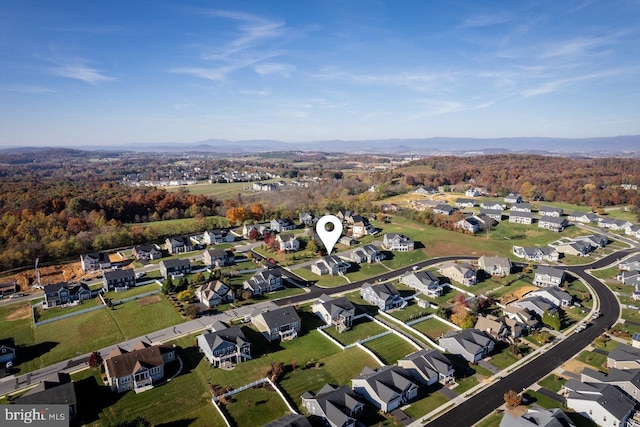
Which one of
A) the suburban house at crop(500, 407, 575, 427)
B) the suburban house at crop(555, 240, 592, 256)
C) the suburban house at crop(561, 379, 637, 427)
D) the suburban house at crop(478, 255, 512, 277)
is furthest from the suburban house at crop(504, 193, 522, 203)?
the suburban house at crop(500, 407, 575, 427)

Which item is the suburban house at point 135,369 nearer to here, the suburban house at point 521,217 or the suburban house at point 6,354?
the suburban house at point 6,354

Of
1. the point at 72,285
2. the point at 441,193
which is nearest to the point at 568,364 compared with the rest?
the point at 72,285

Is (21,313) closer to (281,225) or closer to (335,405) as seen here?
(335,405)

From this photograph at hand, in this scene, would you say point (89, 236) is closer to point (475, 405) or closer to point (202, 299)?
point (202, 299)

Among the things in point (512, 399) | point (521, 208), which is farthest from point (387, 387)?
point (521, 208)

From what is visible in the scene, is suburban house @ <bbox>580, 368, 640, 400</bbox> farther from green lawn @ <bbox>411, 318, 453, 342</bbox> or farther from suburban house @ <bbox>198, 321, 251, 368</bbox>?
suburban house @ <bbox>198, 321, 251, 368</bbox>
